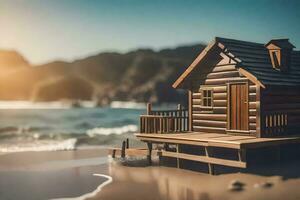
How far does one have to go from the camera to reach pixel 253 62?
19.9 m

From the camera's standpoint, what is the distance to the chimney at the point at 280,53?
2074cm

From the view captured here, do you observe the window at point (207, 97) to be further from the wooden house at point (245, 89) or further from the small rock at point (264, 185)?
the small rock at point (264, 185)

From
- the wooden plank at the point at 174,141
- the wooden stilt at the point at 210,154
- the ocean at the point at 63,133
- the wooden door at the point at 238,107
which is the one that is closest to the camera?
the wooden stilt at the point at 210,154

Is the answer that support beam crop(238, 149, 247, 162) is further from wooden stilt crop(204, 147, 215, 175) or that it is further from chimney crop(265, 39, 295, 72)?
chimney crop(265, 39, 295, 72)

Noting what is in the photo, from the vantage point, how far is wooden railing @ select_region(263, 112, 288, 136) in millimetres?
19062

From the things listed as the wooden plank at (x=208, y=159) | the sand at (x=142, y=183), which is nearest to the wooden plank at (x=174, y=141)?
the wooden plank at (x=208, y=159)

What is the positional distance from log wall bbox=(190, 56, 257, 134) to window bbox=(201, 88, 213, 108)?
0.21 meters

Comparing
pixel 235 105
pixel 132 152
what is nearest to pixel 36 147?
pixel 132 152

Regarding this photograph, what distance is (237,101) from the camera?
1986 cm

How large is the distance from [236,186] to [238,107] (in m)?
5.28

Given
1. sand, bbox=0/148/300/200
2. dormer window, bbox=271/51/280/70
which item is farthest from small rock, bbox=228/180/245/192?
dormer window, bbox=271/51/280/70

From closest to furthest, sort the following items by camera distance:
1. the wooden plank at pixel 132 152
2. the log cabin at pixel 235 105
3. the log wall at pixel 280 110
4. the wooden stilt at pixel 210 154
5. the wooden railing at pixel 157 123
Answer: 1. the wooden stilt at pixel 210 154
2. the log cabin at pixel 235 105
3. the log wall at pixel 280 110
4. the wooden railing at pixel 157 123
5. the wooden plank at pixel 132 152

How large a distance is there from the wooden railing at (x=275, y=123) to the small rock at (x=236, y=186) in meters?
4.08

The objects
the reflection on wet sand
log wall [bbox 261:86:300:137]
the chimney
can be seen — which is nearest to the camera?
the reflection on wet sand
